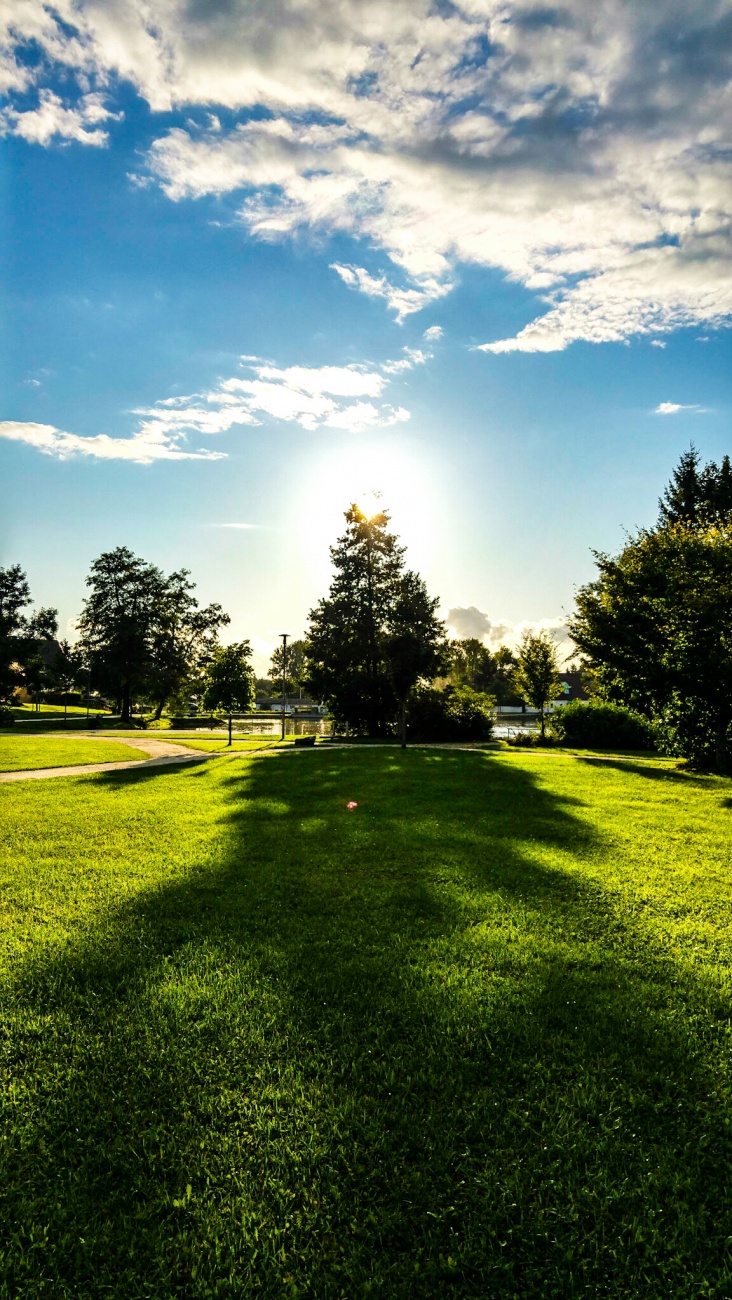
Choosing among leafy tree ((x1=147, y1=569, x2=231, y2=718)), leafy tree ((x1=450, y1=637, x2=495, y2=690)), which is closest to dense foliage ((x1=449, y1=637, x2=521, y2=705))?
leafy tree ((x1=450, y1=637, x2=495, y2=690))

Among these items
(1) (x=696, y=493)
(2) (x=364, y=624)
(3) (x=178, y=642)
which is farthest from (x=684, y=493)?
(3) (x=178, y=642)

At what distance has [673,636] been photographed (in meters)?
15.4

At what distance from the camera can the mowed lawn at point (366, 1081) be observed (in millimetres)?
2016

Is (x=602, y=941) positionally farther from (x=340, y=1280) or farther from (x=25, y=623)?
(x=25, y=623)

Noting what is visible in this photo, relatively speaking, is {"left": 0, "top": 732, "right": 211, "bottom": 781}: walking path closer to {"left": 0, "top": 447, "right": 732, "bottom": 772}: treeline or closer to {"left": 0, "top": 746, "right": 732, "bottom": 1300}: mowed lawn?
{"left": 0, "top": 447, "right": 732, "bottom": 772}: treeline

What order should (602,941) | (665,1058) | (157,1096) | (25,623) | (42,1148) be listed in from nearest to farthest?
(42,1148) → (157,1096) → (665,1058) → (602,941) → (25,623)

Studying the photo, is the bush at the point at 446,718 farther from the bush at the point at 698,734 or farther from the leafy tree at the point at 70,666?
the leafy tree at the point at 70,666

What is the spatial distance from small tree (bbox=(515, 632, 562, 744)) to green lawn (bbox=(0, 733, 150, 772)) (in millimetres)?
18937

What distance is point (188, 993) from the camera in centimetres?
357

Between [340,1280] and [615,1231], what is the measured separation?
3.34 ft

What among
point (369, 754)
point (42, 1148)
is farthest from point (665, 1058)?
point (369, 754)

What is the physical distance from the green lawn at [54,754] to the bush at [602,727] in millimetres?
18800

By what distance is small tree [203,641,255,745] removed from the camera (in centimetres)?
2606

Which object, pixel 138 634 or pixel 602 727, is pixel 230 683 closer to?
pixel 602 727
